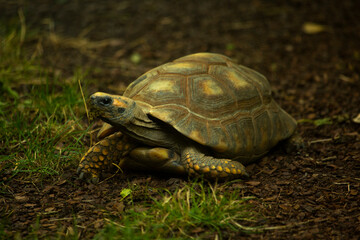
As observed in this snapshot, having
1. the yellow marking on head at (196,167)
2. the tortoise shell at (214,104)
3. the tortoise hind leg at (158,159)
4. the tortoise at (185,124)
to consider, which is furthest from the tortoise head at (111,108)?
the yellow marking on head at (196,167)

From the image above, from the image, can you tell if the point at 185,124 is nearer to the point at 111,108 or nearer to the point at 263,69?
the point at 111,108

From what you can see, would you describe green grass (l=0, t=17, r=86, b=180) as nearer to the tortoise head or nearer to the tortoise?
the tortoise

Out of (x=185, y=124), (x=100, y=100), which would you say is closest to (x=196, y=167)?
(x=185, y=124)

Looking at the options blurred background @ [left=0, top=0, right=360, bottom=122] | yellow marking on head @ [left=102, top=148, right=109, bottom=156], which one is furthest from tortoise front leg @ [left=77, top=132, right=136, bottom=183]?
blurred background @ [left=0, top=0, right=360, bottom=122]

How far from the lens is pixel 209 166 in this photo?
3031 millimetres

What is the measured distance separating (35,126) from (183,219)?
1.96m

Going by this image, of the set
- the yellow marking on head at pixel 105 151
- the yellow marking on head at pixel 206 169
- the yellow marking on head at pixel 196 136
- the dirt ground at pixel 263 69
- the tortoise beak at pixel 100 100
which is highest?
the tortoise beak at pixel 100 100

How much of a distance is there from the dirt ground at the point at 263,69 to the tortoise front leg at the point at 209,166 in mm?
130

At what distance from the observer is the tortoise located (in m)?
3.04

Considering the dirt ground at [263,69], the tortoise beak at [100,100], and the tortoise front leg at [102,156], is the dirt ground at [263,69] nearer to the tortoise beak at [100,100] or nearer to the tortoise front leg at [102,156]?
the tortoise front leg at [102,156]

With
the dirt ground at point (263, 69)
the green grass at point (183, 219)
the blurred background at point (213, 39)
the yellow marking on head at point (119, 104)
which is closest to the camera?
the green grass at point (183, 219)

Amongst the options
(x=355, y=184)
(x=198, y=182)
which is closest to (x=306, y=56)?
(x=355, y=184)

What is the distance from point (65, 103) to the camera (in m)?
4.08

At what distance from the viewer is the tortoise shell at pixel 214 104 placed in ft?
10.2
